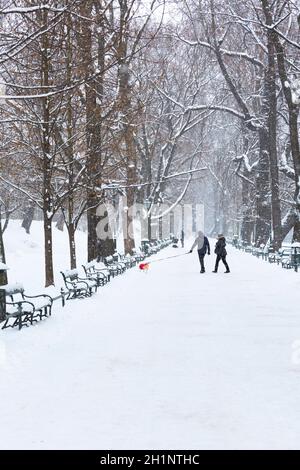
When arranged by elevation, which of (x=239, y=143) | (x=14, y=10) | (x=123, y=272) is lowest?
(x=123, y=272)

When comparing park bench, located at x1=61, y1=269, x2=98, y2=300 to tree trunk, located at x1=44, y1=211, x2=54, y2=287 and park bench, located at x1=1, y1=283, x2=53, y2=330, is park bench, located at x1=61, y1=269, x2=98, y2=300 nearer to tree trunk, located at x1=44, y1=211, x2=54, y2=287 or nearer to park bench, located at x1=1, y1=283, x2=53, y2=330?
tree trunk, located at x1=44, y1=211, x2=54, y2=287

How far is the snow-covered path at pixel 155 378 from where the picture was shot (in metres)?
4.73

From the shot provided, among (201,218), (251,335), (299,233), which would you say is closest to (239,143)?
(299,233)

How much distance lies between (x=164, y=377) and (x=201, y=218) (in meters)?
102

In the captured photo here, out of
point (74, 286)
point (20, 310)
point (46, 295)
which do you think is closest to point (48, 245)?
point (74, 286)

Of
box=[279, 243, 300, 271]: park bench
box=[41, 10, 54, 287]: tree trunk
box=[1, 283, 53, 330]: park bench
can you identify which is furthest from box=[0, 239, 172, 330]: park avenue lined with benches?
box=[279, 243, 300, 271]: park bench

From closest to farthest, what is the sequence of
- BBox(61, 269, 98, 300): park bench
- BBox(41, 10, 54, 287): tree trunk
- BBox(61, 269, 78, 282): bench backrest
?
1. BBox(41, 10, 54, 287): tree trunk
2. BBox(61, 269, 98, 300): park bench
3. BBox(61, 269, 78, 282): bench backrest

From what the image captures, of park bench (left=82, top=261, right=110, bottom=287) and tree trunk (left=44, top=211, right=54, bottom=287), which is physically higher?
tree trunk (left=44, top=211, right=54, bottom=287)

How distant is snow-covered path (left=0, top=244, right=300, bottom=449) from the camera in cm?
473

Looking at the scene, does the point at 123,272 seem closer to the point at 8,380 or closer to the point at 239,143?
the point at 8,380

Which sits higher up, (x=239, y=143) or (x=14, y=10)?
(x=239, y=143)

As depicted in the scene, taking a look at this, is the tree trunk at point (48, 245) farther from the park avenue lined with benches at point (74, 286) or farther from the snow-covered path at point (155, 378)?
the snow-covered path at point (155, 378)

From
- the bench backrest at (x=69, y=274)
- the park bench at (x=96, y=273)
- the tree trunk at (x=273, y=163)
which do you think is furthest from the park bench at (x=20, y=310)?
the tree trunk at (x=273, y=163)
